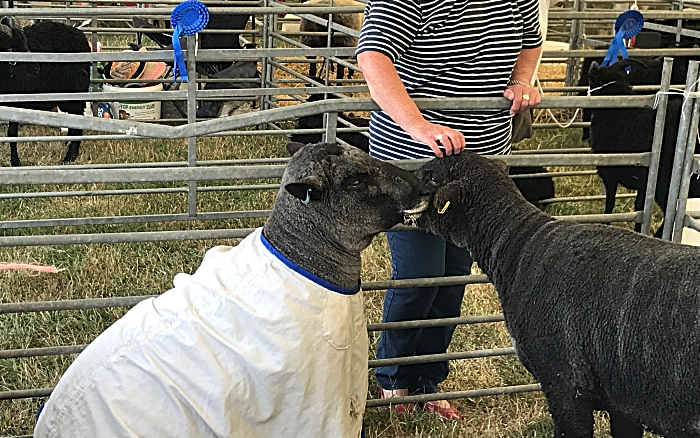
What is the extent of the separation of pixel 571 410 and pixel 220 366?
1000 mm

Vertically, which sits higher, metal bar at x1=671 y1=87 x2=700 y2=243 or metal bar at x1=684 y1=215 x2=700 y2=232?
metal bar at x1=671 y1=87 x2=700 y2=243

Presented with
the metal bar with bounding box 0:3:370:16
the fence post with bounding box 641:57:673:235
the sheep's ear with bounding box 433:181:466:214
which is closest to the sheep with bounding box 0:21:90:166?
the metal bar with bounding box 0:3:370:16

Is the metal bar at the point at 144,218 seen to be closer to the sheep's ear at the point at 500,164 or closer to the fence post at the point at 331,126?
the fence post at the point at 331,126

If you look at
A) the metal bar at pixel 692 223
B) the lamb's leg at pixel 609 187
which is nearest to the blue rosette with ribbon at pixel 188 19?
the metal bar at pixel 692 223

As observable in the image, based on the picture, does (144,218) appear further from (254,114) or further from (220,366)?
(220,366)

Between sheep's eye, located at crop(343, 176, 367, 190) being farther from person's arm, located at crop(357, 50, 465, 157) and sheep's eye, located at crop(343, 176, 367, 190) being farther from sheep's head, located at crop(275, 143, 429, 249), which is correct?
person's arm, located at crop(357, 50, 465, 157)

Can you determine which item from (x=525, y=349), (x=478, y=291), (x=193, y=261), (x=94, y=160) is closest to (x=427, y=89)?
(x=525, y=349)

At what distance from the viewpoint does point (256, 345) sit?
2.05 metres

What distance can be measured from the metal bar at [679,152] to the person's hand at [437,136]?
33.0 inches

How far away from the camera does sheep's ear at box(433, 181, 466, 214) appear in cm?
236

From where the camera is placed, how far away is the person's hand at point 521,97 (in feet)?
8.65

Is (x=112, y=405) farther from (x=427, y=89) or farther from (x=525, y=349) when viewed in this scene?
(x=427, y=89)

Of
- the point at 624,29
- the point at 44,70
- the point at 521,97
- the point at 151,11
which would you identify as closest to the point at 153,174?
the point at 521,97

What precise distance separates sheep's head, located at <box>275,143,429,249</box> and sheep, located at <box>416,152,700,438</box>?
128 millimetres
